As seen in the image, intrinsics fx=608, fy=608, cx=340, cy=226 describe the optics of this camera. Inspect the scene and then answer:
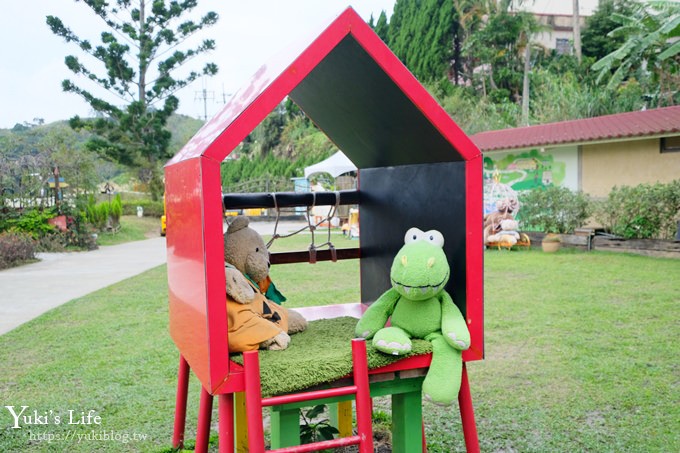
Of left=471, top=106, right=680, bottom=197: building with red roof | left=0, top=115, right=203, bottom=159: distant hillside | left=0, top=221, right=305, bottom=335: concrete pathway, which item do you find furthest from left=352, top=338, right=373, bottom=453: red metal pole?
left=0, top=115, right=203, bottom=159: distant hillside

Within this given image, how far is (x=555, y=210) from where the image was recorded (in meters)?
13.7

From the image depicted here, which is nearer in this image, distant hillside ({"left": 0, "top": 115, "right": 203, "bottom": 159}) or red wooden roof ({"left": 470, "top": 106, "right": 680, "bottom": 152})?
red wooden roof ({"left": 470, "top": 106, "right": 680, "bottom": 152})

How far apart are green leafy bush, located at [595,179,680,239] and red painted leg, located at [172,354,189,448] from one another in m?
10.9

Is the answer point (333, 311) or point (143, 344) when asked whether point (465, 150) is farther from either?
point (143, 344)

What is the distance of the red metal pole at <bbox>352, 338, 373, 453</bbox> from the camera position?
228 cm

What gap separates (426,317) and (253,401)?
0.86m

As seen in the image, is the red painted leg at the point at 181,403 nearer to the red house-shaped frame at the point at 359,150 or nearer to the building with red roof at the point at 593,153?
the red house-shaped frame at the point at 359,150

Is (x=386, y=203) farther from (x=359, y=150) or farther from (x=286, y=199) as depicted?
(x=286, y=199)

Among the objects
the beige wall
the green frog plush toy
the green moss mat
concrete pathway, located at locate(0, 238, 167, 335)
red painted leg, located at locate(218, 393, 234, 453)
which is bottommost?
concrete pathway, located at locate(0, 238, 167, 335)

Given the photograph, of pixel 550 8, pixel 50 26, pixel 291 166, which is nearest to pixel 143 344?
pixel 50 26

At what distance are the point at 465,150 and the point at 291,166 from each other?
29.4m

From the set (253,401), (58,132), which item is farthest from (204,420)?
(58,132)

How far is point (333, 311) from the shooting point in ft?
A: 11.8

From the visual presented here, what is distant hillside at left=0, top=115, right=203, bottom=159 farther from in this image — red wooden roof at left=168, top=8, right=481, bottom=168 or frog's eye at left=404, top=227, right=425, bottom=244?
frog's eye at left=404, top=227, right=425, bottom=244
